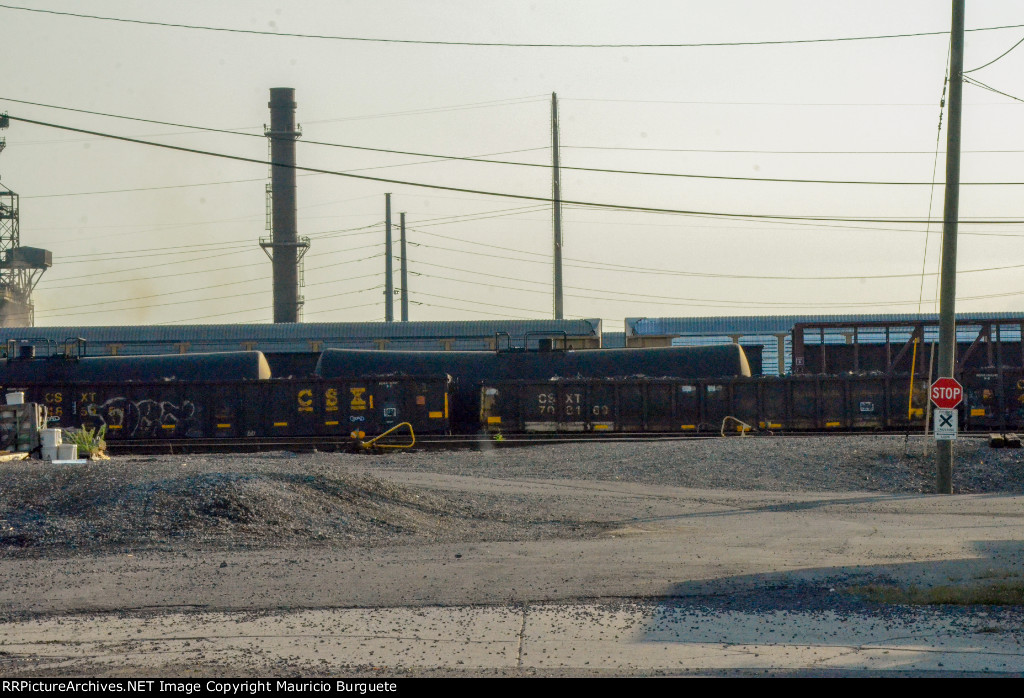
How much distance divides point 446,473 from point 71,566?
35.6 feet

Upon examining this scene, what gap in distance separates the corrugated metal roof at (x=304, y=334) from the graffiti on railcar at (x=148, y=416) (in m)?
19.7

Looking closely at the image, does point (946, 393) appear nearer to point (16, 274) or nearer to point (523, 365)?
point (523, 365)

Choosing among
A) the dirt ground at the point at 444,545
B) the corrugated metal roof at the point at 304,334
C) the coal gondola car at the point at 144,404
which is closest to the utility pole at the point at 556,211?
the corrugated metal roof at the point at 304,334

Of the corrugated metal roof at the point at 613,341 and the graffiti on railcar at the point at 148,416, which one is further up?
the corrugated metal roof at the point at 613,341

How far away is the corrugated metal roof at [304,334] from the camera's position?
49875 mm

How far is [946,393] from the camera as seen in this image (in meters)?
18.2

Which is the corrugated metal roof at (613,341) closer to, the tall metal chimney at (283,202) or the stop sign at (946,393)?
the tall metal chimney at (283,202)

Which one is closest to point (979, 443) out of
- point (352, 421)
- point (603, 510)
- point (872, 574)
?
point (603, 510)

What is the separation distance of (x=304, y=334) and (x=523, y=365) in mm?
23050

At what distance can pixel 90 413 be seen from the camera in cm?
3009

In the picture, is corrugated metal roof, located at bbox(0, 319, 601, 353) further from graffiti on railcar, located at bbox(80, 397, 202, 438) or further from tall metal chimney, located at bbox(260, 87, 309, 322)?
graffiti on railcar, located at bbox(80, 397, 202, 438)

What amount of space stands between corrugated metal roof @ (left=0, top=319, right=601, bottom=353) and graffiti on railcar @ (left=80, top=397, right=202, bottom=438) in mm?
19661

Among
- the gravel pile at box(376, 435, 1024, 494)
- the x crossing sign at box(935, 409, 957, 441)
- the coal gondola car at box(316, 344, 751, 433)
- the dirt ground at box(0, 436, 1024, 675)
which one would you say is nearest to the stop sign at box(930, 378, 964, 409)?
the x crossing sign at box(935, 409, 957, 441)
